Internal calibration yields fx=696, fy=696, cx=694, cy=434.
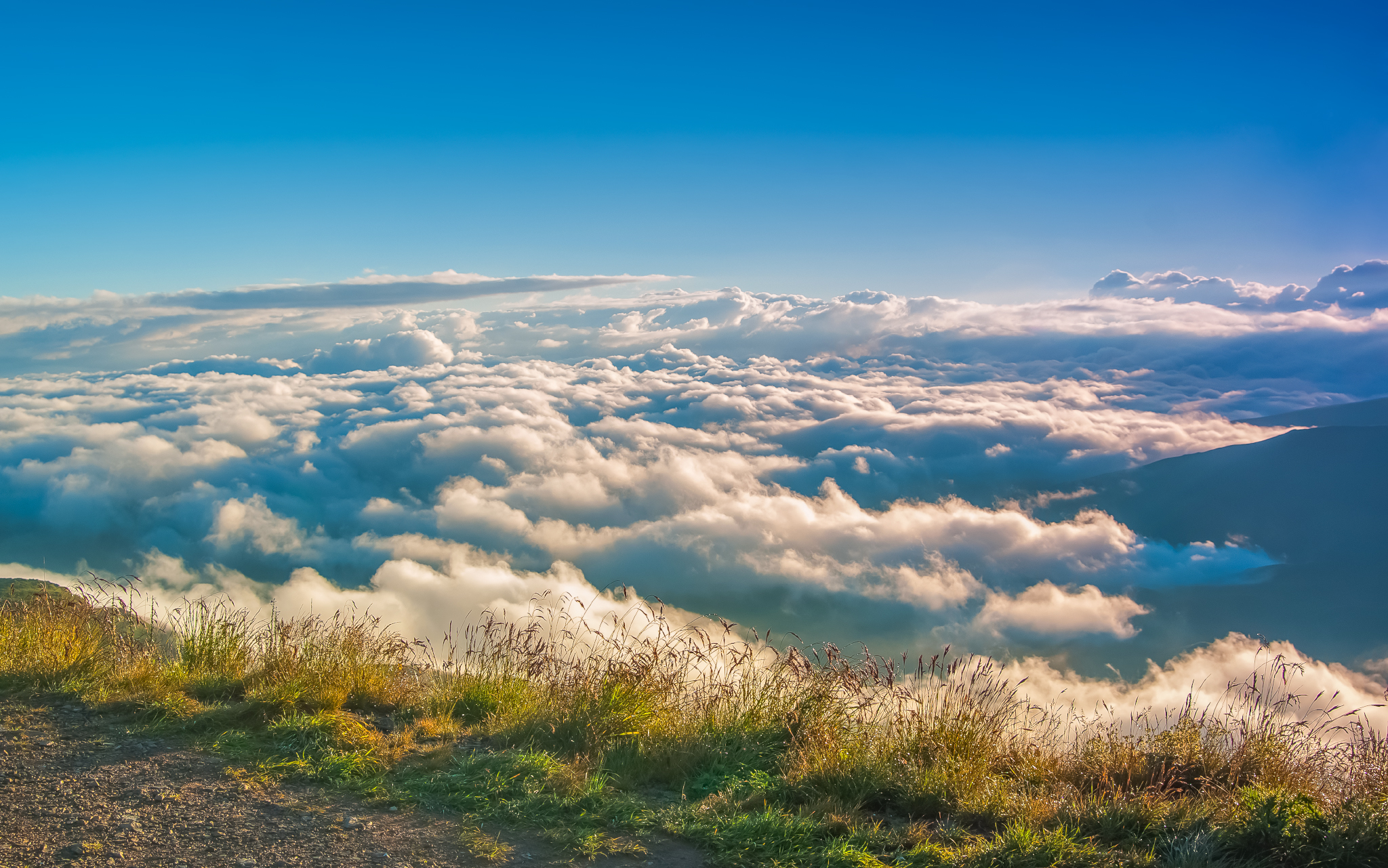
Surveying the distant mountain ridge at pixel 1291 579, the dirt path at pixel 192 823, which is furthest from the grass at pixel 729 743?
the distant mountain ridge at pixel 1291 579

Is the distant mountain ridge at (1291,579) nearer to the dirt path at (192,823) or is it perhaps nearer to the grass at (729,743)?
the grass at (729,743)

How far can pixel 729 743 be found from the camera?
16.7 feet

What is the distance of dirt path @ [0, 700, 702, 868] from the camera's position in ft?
11.6

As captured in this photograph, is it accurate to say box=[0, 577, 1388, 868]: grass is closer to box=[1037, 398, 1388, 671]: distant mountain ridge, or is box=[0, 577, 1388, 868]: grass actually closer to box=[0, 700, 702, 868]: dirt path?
box=[0, 700, 702, 868]: dirt path

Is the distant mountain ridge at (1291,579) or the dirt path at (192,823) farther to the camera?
the distant mountain ridge at (1291,579)

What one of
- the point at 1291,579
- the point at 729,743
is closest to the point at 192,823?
the point at 729,743

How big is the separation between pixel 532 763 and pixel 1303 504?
255 metres

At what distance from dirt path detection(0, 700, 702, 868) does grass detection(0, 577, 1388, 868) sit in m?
0.17

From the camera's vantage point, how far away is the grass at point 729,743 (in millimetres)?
3768

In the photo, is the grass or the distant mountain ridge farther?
the distant mountain ridge

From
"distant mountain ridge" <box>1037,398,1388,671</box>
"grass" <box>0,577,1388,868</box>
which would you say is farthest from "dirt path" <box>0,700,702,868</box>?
"distant mountain ridge" <box>1037,398,1388,671</box>

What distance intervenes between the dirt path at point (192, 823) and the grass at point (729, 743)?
0.17m

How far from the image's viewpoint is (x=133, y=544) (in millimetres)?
160875

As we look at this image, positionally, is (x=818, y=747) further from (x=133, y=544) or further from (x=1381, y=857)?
(x=133, y=544)
